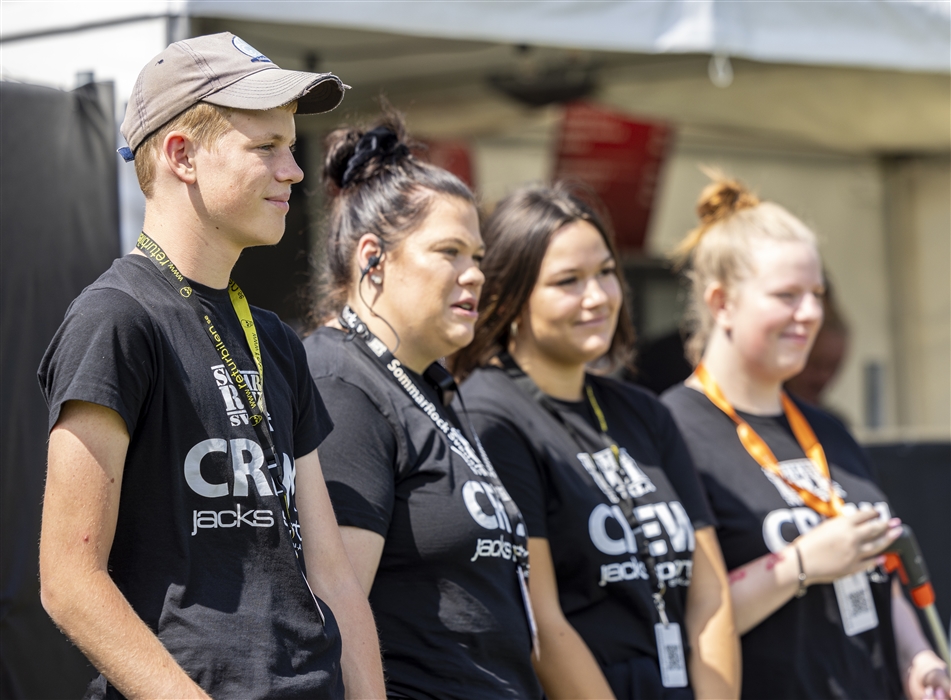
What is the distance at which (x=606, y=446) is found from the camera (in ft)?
7.88

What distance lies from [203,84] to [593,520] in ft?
4.09

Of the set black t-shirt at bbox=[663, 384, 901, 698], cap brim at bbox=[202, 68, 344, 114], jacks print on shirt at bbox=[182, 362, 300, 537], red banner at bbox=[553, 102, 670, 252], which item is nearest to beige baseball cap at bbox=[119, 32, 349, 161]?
cap brim at bbox=[202, 68, 344, 114]

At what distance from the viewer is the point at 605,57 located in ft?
15.7

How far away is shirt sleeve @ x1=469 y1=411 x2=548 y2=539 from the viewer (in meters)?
2.15

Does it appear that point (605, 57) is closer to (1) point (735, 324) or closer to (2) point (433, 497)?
(1) point (735, 324)

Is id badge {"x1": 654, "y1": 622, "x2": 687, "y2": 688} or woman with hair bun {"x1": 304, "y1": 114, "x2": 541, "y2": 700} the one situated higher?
woman with hair bun {"x1": 304, "y1": 114, "x2": 541, "y2": 700}

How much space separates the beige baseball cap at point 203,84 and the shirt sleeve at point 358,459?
0.59 meters

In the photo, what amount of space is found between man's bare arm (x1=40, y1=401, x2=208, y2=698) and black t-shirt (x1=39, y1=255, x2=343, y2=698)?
36 millimetres

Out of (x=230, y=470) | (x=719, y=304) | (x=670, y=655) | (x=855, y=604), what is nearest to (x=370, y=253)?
(x=230, y=470)

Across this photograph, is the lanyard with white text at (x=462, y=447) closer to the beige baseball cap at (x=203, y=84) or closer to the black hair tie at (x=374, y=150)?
the black hair tie at (x=374, y=150)

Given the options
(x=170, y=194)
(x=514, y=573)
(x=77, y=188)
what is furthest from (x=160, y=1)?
(x=514, y=573)

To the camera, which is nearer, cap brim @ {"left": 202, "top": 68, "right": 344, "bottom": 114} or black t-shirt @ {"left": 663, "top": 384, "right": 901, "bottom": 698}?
cap brim @ {"left": 202, "top": 68, "right": 344, "bottom": 114}

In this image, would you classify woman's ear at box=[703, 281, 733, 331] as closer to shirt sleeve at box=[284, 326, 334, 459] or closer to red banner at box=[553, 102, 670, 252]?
shirt sleeve at box=[284, 326, 334, 459]

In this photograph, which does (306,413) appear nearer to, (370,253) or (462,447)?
(462,447)
